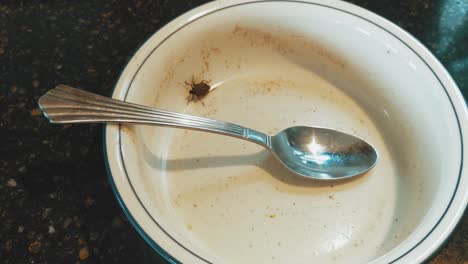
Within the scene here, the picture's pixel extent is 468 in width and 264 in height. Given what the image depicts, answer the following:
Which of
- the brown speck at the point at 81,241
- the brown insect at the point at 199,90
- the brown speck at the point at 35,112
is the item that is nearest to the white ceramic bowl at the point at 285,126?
the brown insect at the point at 199,90

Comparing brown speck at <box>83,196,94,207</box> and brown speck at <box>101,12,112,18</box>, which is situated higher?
brown speck at <box>101,12,112,18</box>

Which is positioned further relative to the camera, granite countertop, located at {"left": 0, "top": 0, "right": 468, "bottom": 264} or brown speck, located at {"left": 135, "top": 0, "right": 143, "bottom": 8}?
brown speck, located at {"left": 135, "top": 0, "right": 143, "bottom": 8}

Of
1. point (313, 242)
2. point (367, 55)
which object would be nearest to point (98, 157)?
point (313, 242)

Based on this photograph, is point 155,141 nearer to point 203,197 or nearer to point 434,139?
point 203,197

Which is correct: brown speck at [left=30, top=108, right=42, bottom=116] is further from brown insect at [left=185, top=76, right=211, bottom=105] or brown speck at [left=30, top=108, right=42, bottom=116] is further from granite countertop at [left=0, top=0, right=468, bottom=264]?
brown insect at [left=185, top=76, right=211, bottom=105]

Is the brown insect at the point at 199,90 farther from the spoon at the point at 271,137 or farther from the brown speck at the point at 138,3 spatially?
the brown speck at the point at 138,3

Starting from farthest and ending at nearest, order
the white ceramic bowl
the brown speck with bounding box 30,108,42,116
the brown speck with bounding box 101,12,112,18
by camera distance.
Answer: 1. the brown speck with bounding box 101,12,112,18
2. the brown speck with bounding box 30,108,42,116
3. the white ceramic bowl

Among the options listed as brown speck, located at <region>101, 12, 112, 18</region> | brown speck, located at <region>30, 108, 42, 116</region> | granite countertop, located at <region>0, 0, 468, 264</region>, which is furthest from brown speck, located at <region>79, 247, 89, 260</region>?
brown speck, located at <region>101, 12, 112, 18</region>
